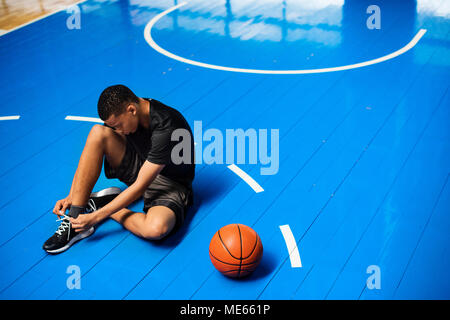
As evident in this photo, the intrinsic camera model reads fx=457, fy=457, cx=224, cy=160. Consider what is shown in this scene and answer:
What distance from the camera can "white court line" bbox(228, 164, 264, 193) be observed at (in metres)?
4.06

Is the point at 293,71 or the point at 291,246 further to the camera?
the point at 293,71

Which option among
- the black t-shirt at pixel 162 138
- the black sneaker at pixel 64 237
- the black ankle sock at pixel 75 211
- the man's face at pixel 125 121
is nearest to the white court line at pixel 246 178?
the black t-shirt at pixel 162 138

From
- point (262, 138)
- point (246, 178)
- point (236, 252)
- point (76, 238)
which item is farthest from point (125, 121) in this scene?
point (262, 138)

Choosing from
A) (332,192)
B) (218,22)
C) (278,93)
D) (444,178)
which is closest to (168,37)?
(218,22)

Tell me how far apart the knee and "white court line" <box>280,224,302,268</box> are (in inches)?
35.9

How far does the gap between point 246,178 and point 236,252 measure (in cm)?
121

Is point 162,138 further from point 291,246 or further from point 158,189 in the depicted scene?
point 291,246

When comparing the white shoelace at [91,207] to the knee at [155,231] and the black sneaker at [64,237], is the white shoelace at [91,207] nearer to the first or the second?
the black sneaker at [64,237]

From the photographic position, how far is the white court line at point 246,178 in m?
4.06

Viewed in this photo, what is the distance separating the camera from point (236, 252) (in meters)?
3.08

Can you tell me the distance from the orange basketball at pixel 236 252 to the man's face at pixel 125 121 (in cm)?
102

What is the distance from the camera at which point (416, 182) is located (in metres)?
3.98
